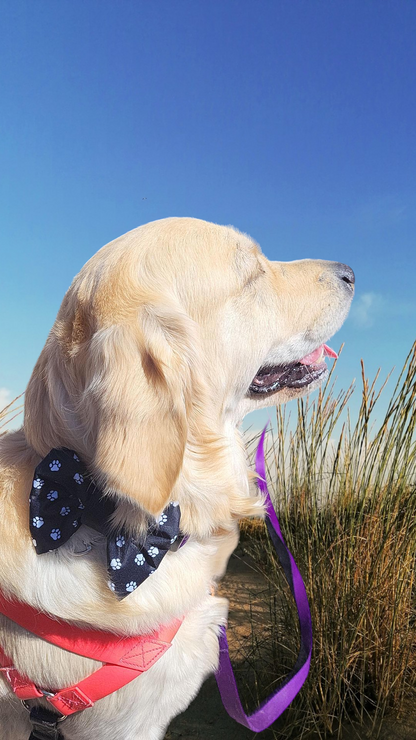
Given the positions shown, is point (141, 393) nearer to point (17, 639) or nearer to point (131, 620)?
point (131, 620)

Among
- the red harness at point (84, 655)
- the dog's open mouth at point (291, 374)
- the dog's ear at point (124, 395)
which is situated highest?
the dog's open mouth at point (291, 374)

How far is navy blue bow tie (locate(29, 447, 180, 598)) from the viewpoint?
1422mm

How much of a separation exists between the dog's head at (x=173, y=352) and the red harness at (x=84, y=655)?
0.46 metres

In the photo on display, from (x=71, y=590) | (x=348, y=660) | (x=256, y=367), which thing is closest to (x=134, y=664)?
(x=71, y=590)

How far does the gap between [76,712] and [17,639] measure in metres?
0.33

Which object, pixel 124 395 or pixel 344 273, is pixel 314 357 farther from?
pixel 124 395

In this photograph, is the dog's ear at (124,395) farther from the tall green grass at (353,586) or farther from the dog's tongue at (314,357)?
the tall green grass at (353,586)

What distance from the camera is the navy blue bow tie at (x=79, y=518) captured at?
1.42 meters

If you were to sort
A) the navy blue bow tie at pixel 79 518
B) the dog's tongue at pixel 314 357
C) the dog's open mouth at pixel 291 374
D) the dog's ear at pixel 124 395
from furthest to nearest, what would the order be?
the dog's tongue at pixel 314 357 < the dog's open mouth at pixel 291 374 < the navy blue bow tie at pixel 79 518 < the dog's ear at pixel 124 395

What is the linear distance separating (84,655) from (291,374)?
46.1 inches

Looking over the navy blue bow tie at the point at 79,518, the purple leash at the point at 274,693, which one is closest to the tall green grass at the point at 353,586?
the purple leash at the point at 274,693

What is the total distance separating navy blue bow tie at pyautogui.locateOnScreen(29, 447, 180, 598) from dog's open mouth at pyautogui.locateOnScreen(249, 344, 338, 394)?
0.64 m

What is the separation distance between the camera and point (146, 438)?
4.32 feet

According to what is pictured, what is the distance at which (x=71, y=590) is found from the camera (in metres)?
1.47
